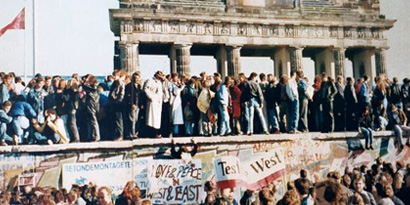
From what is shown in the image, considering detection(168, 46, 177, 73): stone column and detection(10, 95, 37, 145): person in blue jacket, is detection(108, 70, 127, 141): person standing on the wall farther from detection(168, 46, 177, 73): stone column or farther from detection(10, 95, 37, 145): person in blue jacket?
detection(168, 46, 177, 73): stone column

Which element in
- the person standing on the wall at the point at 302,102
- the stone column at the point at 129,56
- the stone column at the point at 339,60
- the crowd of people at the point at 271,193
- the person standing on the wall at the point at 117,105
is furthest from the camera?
the stone column at the point at 339,60

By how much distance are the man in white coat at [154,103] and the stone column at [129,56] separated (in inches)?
482

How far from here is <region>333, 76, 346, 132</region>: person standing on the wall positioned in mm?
13828

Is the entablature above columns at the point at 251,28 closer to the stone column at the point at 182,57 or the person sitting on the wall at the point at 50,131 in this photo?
the stone column at the point at 182,57

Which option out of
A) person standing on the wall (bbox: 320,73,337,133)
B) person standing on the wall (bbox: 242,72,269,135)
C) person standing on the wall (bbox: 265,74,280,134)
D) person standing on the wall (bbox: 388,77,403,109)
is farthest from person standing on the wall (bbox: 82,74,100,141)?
person standing on the wall (bbox: 388,77,403,109)

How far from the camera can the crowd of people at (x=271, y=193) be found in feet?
34.3

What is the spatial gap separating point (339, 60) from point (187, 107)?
15629mm

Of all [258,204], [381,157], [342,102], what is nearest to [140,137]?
[258,204]

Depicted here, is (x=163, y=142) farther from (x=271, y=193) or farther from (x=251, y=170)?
(x=271, y=193)

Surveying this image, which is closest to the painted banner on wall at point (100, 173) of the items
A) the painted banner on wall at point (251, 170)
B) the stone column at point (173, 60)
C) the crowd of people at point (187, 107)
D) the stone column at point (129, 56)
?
the crowd of people at point (187, 107)

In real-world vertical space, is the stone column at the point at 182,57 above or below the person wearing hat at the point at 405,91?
above

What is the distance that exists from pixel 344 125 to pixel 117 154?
238 inches

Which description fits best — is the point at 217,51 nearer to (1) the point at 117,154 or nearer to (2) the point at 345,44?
(2) the point at 345,44

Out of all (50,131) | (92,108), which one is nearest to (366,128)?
(92,108)
